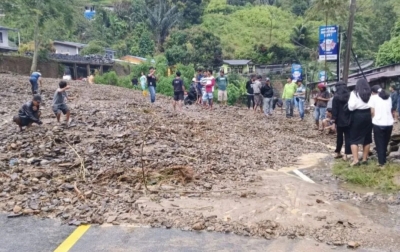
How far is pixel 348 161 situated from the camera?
9.34 m

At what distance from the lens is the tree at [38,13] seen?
37906 mm

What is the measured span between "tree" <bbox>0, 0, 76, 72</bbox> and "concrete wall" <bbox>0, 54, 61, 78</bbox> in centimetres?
142

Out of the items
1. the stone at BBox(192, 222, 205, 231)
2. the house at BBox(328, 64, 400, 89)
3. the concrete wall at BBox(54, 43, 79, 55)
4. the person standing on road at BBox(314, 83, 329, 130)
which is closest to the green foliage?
the house at BBox(328, 64, 400, 89)

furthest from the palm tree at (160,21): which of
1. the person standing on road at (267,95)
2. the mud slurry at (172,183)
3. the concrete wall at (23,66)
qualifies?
the mud slurry at (172,183)

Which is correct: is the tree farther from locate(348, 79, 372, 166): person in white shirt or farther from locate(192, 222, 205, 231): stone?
locate(192, 222, 205, 231): stone

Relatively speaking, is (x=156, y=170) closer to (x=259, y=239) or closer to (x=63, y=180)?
(x=63, y=180)

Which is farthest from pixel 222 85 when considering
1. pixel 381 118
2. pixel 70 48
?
pixel 70 48

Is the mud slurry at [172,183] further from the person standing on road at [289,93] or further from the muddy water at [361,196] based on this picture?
the person standing on road at [289,93]

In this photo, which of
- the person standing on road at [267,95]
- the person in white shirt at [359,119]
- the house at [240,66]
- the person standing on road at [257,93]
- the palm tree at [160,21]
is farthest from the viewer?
the palm tree at [160,21]

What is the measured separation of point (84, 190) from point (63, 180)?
26.5 inches

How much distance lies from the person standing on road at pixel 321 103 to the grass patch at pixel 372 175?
529 centimetres

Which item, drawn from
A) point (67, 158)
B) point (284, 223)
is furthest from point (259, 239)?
point (67, 158)

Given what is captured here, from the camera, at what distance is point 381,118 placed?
27.5ft

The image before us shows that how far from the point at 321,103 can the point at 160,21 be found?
1914 inches
